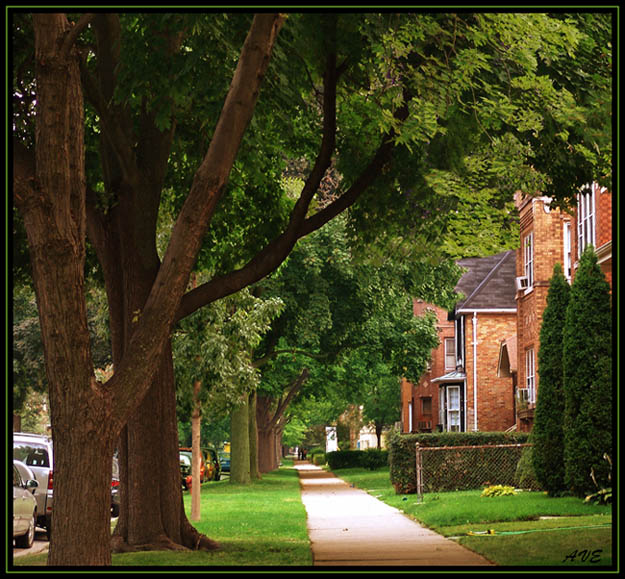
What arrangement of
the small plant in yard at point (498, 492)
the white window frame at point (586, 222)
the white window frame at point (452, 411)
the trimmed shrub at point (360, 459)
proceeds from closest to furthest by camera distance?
the small plant in yard at point (498, 492) → the white window frame at point (586, 222) → the white window frame at point (452, 411) → the trimmed shrub at point (360, 459)

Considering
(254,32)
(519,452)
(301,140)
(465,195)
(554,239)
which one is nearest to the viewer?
(254,32)

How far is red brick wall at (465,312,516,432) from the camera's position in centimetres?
4131

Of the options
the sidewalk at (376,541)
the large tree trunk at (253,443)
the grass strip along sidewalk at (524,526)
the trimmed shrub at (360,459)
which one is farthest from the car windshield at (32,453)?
the trimmed shrub at (360,459)

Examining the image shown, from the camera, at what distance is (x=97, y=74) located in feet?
46.9

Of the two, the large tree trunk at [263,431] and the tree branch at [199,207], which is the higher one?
the tree branch at [199,207]

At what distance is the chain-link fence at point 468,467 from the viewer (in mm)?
26656

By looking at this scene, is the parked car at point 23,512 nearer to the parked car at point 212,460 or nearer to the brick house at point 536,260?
the brick house at point 536,260

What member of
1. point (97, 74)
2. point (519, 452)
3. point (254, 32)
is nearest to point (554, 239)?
point (519, 452)

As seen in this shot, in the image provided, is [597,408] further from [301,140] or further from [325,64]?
[325,64]

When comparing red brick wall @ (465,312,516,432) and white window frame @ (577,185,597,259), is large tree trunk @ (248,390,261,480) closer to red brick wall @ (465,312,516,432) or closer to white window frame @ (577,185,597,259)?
red brick wall @ (465,312,516,432)

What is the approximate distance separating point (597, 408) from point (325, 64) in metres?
9.34

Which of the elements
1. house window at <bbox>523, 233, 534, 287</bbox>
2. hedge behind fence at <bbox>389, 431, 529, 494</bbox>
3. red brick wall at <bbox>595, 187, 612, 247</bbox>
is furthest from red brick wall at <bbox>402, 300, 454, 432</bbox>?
red brick wall at <bbox>595, 187, 612, 247</bbox>
